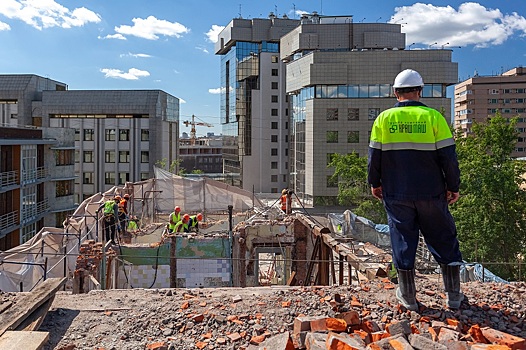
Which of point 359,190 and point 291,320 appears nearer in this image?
point 291,320

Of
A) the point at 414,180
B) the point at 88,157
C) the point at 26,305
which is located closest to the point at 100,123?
the point at 88,157

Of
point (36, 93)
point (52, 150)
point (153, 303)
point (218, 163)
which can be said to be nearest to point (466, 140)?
point (153, 303)

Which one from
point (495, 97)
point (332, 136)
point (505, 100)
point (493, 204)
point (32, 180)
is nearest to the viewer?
point (493, 204)

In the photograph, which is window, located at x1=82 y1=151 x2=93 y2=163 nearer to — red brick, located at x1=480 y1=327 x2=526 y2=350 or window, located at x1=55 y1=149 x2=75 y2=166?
window, located at x1=55 y1=149 x2=75 y2=166

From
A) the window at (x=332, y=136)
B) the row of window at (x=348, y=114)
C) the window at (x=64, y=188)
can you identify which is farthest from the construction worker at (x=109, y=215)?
the row of window at (x=348, y=114)

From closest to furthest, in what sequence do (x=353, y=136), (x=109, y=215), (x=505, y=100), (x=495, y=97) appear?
(x=109, y=215) < (x=353, y=136) < (x=505, y=100) < (x=495, y=97)

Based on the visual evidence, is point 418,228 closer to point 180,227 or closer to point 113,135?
point 180,227

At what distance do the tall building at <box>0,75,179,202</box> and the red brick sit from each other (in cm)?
5271

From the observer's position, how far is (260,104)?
66438mm

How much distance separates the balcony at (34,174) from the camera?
112 ft

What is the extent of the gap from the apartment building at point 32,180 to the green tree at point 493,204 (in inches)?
1027

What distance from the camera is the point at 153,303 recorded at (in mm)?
4996

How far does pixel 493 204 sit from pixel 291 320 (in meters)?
23.5

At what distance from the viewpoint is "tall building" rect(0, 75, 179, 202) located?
54.8 m
